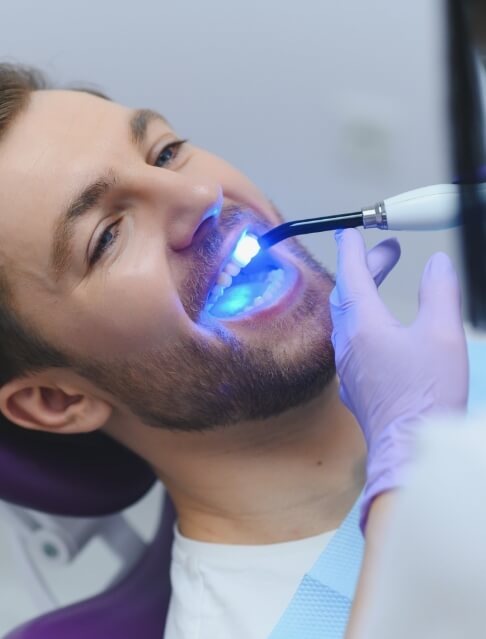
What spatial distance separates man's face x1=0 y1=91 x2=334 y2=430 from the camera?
1.21 meters

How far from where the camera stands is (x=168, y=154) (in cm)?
135

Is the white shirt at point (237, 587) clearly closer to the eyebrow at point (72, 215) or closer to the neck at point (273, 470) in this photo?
the neck at point (273, 470)

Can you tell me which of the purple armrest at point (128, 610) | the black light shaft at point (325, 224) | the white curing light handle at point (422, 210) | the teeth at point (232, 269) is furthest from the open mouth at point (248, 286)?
the purple armrest at point (128, 610)

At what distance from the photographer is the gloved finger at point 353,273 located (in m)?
1.12

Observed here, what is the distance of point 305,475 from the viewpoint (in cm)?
136

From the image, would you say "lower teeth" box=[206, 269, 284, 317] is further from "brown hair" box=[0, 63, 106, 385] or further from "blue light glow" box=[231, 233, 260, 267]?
"brown hair" box=[0, 63, 106, 385]

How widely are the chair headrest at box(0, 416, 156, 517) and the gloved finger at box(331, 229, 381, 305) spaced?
24.4 inches

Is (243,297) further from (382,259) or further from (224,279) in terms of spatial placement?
(382,259)

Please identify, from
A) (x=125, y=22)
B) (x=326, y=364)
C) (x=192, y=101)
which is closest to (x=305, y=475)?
(x=326, y=364)

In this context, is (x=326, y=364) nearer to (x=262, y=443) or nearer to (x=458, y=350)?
(x=262, y=443)

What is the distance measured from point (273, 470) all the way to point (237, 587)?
0.19 metres

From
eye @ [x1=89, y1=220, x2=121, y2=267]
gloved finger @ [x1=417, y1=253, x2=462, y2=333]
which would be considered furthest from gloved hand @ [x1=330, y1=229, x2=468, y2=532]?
eye @ [x1=89, y1=220, x2=121, y2=267]

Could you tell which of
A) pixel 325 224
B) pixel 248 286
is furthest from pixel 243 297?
pixel 325 224

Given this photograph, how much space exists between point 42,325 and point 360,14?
1194mm
